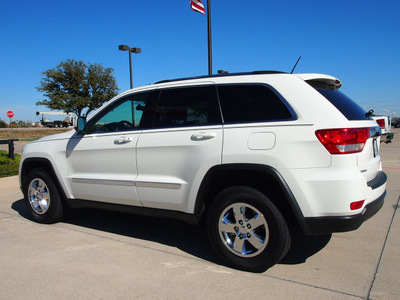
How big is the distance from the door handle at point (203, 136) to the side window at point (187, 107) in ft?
0.44

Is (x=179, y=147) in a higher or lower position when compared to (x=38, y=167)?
higher

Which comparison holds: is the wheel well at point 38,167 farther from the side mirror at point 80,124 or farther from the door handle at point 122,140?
the door handle at point 122,140

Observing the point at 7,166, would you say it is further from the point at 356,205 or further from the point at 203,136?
the point at 356,205

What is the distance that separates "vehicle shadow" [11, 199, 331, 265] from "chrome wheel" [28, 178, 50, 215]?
39 centimetres

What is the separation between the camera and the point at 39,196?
4.88m

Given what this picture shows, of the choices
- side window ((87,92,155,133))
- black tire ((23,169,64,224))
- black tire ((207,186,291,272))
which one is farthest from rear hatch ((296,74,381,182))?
black tire ((23,169,64,224))

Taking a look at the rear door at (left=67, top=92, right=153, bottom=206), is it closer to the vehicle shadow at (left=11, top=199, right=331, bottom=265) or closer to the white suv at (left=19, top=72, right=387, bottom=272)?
the white suv at (left=19, top=72, right=387, bottom=272)

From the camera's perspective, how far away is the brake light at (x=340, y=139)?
111 inches

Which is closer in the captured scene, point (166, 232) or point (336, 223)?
point (336, 223)

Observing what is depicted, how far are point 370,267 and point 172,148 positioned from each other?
88.2 inches

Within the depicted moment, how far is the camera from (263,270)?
10.4 ft

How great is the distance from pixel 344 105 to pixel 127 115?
95.1 inches

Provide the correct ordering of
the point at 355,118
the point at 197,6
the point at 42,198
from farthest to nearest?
the point at 197,6 < the point at 42,198 < the point at 355,118

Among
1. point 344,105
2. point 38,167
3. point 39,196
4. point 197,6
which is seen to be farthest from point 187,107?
point 197,6
